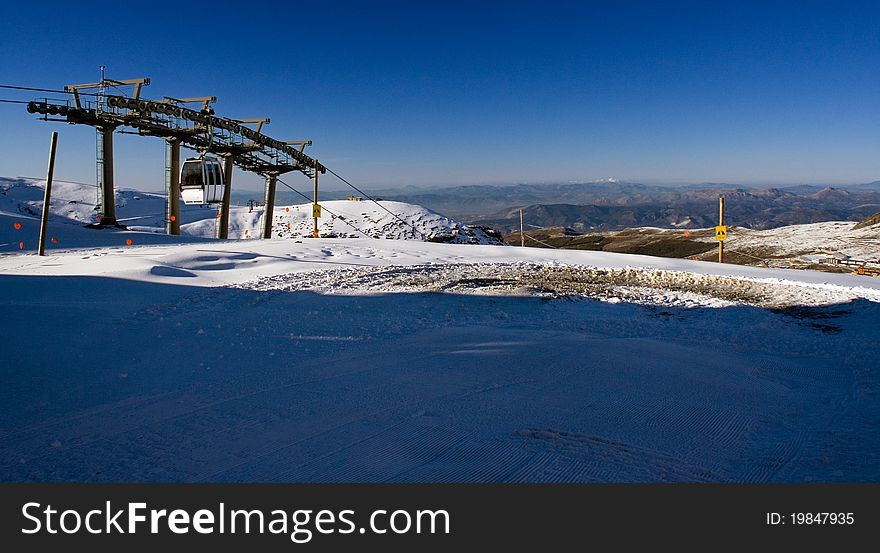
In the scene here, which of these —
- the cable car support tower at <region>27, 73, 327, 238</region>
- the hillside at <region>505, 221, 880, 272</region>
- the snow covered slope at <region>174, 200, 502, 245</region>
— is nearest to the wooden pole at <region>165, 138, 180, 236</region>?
the cable car support tower at <region>27, 73, 327, 238</region>

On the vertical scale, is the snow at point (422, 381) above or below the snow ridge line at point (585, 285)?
below

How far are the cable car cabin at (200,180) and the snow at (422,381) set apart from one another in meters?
7.45

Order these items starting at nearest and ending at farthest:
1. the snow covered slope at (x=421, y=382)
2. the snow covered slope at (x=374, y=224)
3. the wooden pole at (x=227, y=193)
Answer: the snow covered slope at (x=421, y=382) < the wooden pole at (x=227, y=193) < the snow covered slope at (x=374, y=224)

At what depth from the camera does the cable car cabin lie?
19688mm

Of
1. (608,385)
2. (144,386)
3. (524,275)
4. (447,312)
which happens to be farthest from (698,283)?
(144,386)

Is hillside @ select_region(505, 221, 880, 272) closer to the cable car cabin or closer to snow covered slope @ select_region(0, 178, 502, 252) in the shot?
snow covered slope @ select_region(0, 178, 502, 252)

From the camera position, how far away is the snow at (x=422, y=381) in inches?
161

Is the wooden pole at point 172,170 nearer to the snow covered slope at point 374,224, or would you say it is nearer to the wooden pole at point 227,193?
the wooden pole at point 227,193

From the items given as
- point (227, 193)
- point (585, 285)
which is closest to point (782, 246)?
point (585, 285)

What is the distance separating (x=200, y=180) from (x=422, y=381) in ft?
55.0

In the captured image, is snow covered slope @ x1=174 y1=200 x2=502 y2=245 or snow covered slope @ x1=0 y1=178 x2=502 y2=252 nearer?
snow covered slope @ x1=0 y1=178 x2=502 y2=252

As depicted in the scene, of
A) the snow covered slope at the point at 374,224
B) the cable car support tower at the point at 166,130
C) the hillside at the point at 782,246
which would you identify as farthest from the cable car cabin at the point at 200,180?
the hillside at the point at 782,246

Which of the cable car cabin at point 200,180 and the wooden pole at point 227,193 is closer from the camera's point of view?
the cable car cabin at point 200,180

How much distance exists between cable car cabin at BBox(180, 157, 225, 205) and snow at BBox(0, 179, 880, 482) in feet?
24.4
